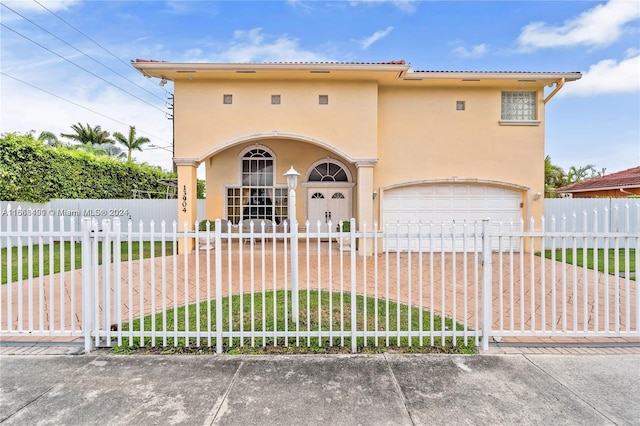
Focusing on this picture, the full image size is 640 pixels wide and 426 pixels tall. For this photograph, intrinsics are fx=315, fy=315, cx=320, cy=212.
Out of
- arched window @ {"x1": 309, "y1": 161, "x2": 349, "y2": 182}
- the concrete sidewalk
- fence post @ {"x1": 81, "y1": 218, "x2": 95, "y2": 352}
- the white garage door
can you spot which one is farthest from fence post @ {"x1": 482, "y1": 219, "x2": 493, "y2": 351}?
arched window @ {"x1": 309, "y1": 161, "x2": 349, "y2": 182}

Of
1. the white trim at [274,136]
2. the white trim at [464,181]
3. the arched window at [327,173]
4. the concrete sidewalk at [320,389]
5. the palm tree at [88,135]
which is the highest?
the palm tree at [88,135]

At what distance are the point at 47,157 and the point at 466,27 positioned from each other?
16.4m

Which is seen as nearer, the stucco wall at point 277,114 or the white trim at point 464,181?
the stucco wall at point 277,114

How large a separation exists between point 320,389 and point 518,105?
12.2 metres

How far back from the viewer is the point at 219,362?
11.3 feet

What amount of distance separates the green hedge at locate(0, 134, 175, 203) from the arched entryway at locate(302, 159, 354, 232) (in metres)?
9.91

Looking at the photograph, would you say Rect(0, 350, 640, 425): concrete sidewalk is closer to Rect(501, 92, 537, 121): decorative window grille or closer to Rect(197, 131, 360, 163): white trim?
Rect(197, 131, 360, 163): white trim

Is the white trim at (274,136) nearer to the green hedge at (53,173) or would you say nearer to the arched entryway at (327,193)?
the arched entryway at (327,193)

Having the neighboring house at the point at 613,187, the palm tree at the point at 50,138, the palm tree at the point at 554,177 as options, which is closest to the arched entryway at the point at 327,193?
the neighboring house at the point at 613,187

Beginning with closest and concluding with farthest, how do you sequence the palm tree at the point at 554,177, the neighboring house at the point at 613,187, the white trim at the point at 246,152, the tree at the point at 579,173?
the white trim at the point at 246,152, the neighboring house at the point at 613,187, the palm tree at the point at 554,177, the tree at the point at 579,173

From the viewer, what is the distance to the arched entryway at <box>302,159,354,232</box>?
1267 cm

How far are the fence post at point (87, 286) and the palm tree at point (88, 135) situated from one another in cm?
2571

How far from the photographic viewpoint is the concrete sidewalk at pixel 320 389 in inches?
101

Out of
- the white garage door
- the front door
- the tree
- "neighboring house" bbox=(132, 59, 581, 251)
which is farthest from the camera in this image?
the tree
